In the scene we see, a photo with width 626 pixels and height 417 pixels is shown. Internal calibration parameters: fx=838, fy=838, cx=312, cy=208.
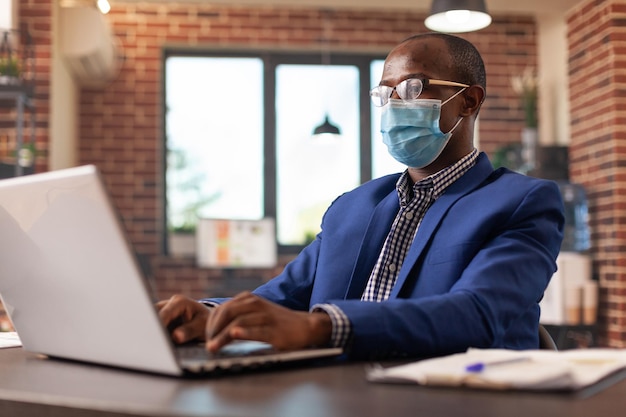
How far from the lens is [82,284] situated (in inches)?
→ 36.9

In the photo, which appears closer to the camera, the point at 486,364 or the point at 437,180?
the point at 486,364

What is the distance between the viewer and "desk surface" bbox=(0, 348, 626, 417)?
703 millimetres

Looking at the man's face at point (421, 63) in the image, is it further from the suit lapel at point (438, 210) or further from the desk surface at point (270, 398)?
the desk surface at point (270, 398)

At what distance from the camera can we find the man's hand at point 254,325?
95 cm

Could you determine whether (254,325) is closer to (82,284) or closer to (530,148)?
(82,284)

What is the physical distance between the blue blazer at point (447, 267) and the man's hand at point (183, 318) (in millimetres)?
206

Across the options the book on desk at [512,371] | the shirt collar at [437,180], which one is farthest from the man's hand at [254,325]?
the shirt collar at [437,180]

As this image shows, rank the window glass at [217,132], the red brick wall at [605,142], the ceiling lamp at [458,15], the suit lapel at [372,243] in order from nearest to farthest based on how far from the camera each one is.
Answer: the suit lapel at [372,243]
the ceiling lamp at [458,15]
the red brick wall at [605,142]
the window glass at [217,132]

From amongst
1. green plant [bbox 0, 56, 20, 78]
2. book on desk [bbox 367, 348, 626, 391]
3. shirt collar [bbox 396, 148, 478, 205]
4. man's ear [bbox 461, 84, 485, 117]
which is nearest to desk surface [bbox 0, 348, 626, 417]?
book on desk [bbox 367, 348, 626, 391]

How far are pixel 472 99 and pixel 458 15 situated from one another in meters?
2.52

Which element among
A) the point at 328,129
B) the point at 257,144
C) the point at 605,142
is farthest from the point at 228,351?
the point at 257,144

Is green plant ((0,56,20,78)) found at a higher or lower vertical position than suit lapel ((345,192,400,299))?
higher

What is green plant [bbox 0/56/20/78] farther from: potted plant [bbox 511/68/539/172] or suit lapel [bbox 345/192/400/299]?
suit lapel [bbox 345/192/400/299]

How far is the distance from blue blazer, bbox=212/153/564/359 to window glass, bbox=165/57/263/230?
559 centimetres
